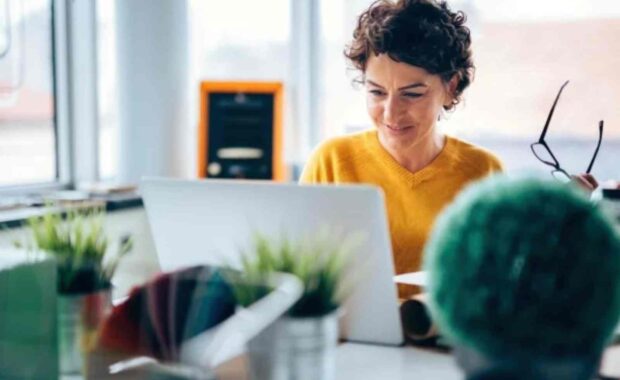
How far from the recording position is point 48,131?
281cm

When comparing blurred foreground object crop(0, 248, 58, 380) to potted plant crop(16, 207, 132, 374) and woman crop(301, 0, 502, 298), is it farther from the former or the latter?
woman crop(301, 0, 502, 298)

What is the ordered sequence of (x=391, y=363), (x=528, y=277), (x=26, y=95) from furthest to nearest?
(x=26, y=95), (x=391, y=363), (x=528, y=277)

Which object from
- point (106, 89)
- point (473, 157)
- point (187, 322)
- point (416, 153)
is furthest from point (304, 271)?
point (106, 89)

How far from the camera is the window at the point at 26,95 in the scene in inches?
101

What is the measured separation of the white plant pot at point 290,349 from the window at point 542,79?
6.48 feet

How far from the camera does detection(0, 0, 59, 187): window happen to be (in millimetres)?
2562

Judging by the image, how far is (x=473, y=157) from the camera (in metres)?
2.04

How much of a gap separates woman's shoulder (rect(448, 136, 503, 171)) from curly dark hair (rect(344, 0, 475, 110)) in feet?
0.61

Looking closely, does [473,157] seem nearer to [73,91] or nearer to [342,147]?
[342,147]

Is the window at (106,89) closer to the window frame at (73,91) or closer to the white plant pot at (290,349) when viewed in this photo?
the window frame at (73,91)

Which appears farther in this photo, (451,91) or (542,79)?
(542,79)

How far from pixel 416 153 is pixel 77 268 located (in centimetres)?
118

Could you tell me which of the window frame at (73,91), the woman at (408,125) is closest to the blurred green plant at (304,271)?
the woman at (408,125)

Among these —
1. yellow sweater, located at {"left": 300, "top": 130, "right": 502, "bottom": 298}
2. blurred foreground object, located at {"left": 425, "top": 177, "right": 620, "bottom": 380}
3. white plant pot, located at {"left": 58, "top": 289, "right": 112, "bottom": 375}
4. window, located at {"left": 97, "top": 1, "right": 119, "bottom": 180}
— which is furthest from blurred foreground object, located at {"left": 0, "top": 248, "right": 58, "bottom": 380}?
window, located at {"left": 97, "top": 1, "right": 119, "bottom": 180}
